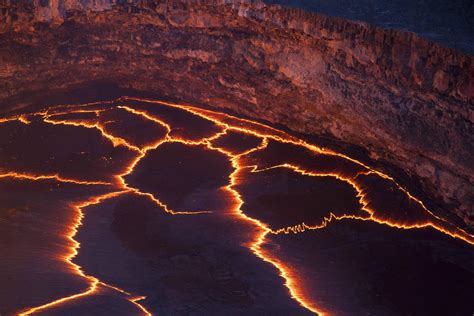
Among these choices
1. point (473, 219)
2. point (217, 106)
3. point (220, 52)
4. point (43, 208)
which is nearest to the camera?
point (473, 219)

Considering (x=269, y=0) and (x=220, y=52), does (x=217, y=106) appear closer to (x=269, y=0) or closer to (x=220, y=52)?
(x=220, y=52)

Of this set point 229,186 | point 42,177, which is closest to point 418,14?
point 229,186

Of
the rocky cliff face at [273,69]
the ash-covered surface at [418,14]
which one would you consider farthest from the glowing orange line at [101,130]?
the ash-covered surface at [418,14]

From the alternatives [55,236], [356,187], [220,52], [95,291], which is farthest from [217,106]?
[95,291]

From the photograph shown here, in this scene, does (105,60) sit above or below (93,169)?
above

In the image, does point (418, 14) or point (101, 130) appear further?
point (101, 130)

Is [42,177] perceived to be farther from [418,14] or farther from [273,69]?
[418,14]
